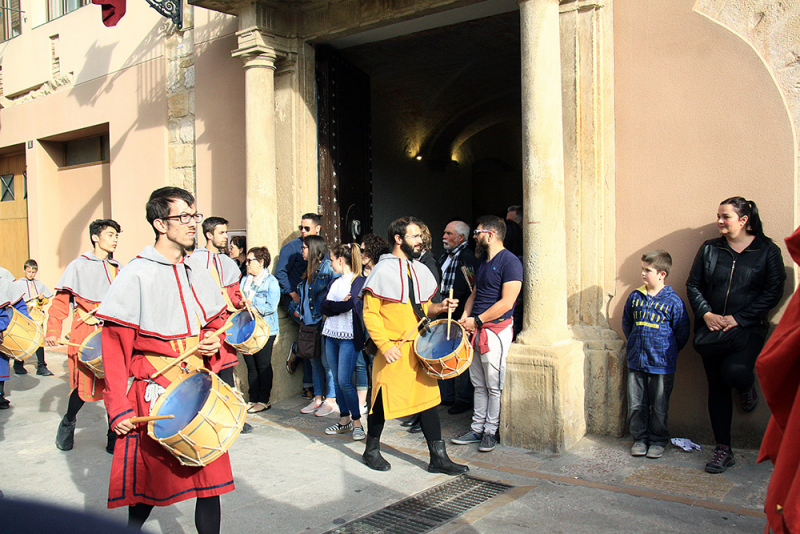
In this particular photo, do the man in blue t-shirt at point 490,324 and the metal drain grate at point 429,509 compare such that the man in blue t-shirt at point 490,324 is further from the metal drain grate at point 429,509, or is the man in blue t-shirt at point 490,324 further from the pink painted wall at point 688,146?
Answer: the pink painted wall at point 688,146

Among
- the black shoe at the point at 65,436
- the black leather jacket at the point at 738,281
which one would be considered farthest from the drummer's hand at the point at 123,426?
the black leather jacket at the point at 738,281

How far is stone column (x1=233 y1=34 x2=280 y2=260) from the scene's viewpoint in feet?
22.8

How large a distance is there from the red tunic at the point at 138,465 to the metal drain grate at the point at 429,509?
3.48ft

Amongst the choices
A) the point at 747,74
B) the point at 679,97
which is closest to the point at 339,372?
the point at 679,97

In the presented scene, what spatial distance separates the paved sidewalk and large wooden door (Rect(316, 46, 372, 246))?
103 inches

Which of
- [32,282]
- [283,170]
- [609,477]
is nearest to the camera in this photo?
[609,477]

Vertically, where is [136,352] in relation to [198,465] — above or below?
above

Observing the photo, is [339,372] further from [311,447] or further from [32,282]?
[32,282]

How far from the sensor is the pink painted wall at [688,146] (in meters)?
4.66

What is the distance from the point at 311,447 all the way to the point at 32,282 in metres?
6.12

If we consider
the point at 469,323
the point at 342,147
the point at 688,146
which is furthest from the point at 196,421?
the point at 342,147

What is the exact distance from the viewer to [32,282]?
925cm

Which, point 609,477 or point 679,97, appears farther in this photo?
point 679,97

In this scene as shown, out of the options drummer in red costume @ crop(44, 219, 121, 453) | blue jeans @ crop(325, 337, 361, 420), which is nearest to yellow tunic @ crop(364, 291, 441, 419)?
blue jeans @ crop(325, 337, 361, 420)
